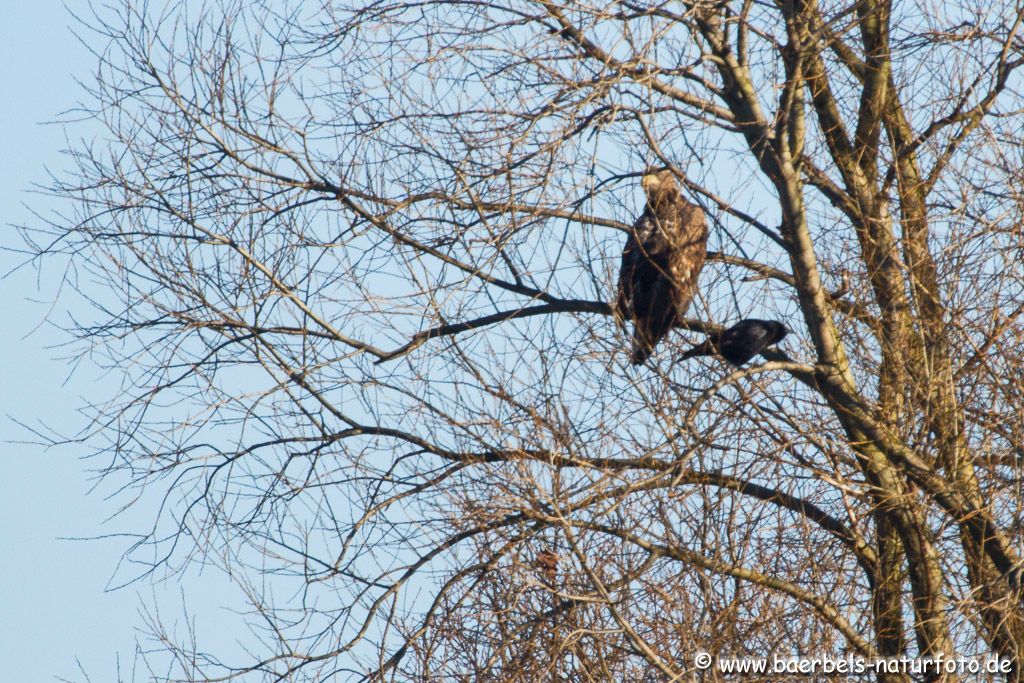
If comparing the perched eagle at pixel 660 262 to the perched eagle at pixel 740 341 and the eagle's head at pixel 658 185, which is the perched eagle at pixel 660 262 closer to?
the eagle's head at pixel 658 185

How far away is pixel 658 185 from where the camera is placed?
19.9ft

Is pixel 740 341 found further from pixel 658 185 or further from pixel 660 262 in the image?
pixel 660 262

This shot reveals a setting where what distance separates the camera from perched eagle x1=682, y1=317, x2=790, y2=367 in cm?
592

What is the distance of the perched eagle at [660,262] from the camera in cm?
589

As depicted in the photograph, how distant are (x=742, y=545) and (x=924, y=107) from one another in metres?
2.58

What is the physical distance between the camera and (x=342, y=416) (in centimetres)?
671

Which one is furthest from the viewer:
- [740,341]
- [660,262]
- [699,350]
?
[660,262]

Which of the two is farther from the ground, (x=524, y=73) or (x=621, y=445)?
(x=524, y=73)

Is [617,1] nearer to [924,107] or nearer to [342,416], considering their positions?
[924,107]

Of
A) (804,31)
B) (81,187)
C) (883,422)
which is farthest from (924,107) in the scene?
(81,187)

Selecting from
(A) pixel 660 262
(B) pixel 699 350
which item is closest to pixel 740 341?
(B) pixel 699 350

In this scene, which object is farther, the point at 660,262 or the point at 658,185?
the point at 660,262

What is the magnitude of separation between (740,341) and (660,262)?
3.02ft

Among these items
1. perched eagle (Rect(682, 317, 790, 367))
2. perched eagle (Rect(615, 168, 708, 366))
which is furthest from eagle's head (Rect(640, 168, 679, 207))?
perched eagle (Rect(682, 317, 790, 367))
